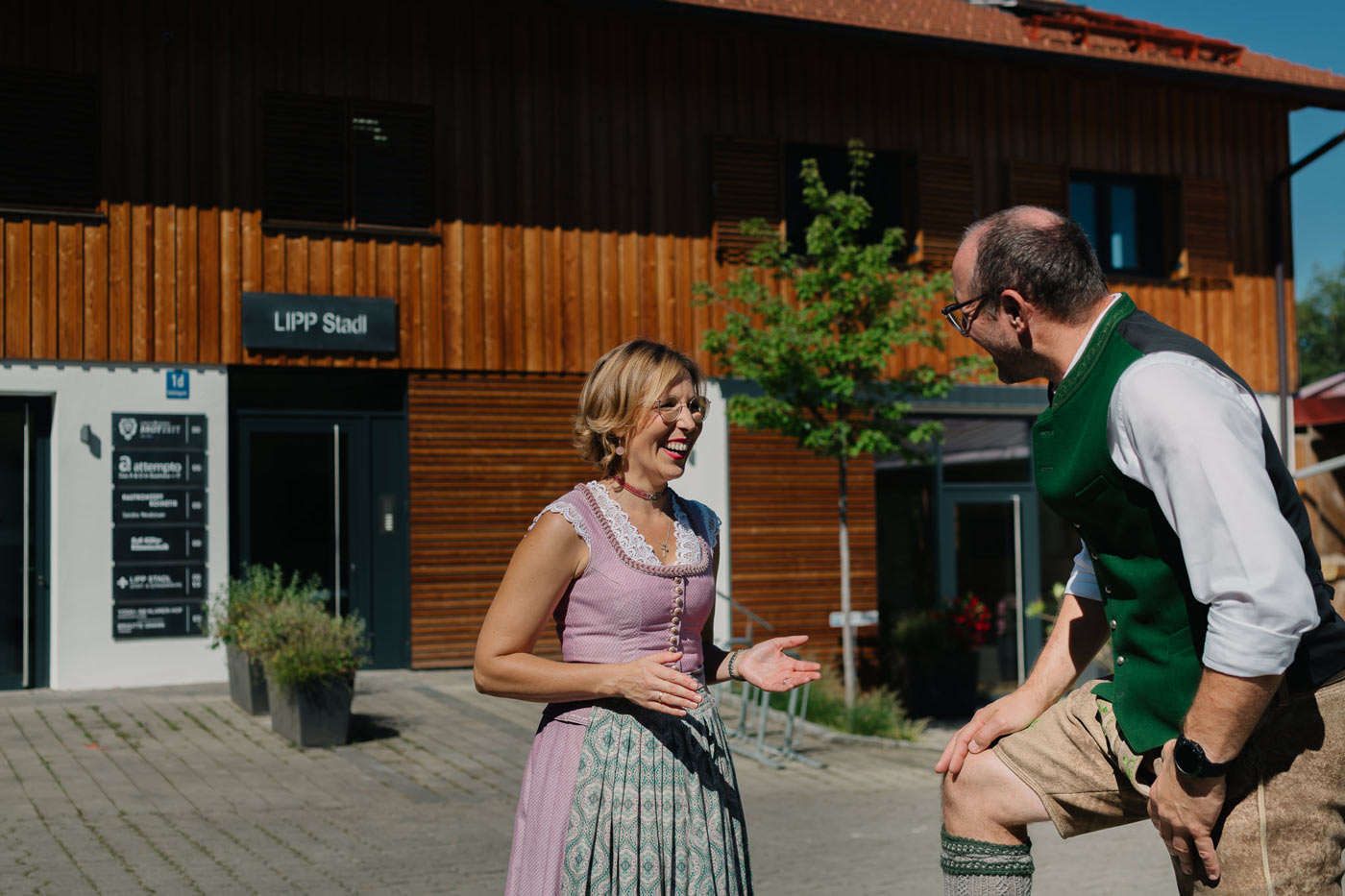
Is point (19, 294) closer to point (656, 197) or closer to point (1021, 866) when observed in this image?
point (656, 197)

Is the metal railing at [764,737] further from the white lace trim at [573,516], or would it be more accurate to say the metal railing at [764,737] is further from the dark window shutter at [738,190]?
the white lace trim at [573,516]

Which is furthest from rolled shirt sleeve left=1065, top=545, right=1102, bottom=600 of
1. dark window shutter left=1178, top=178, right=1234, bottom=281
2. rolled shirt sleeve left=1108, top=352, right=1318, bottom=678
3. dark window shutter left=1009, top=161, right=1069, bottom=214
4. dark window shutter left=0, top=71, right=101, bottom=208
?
dark window shutter left=1178, top=178, right=1234, bottom=281

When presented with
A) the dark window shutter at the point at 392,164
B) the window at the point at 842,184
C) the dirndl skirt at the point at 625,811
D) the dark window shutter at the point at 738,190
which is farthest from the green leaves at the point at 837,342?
the dirndl skirt at the point at 625,811

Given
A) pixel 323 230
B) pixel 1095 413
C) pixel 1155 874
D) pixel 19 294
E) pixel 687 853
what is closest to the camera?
pixel 1095 413

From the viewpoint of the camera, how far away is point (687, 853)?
321 cm

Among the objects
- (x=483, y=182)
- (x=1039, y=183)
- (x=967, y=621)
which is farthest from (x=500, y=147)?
(x=967, y=621)

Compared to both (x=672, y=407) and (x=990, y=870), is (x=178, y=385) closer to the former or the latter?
(x=672, y=407)

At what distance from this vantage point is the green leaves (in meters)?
12.4

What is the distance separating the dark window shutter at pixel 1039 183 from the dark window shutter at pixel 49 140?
10111 mm

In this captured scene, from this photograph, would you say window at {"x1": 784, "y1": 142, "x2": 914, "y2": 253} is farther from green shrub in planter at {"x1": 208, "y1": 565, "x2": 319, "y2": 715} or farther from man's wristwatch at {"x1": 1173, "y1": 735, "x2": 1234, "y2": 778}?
man's wristwatch at {"x1": 1173, "y1": 735, "x2": 1234, "y2": 778}

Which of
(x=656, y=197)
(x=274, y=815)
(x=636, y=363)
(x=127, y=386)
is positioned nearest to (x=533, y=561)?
(x=636, y=363)

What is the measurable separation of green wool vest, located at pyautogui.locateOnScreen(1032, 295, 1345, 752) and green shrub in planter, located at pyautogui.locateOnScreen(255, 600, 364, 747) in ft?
26.0

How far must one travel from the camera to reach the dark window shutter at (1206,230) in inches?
698

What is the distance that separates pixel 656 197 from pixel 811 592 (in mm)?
4627
